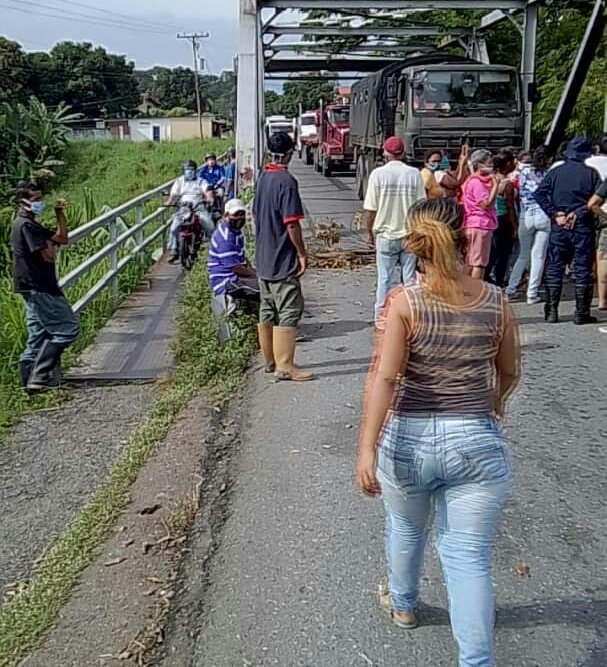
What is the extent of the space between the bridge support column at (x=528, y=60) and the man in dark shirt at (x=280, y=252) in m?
11.1

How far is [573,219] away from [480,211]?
87 cm

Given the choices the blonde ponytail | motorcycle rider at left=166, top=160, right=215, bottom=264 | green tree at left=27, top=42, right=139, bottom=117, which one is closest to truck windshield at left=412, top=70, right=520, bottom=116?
motorcycle rider at left=166, top=160, right=215, bottom=264

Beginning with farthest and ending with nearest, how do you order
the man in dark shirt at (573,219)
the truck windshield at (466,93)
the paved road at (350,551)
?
the truck windshield at (466,93) → the man in dark shirt at (573,219) → the paved road at (350,551)

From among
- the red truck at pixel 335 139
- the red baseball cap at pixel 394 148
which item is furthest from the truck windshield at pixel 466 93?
the red truck at pixel 335 139

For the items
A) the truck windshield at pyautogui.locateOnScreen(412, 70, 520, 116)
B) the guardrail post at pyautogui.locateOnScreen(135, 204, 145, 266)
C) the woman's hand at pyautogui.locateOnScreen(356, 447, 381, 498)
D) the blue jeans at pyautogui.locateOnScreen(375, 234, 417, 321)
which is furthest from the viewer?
the truck windshield at pyautogui.locateOnScreen(412, 70, 520, 116)

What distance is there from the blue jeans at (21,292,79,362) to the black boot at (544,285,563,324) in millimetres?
4496

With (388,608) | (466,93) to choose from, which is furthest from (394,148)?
(466,93)

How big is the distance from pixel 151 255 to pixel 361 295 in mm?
5173

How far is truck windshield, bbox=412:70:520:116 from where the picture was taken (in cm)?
1702

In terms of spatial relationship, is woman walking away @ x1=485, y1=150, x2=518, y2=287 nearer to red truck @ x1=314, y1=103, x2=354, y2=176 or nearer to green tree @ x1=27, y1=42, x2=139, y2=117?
red truck @ x1=314, y1=103, x2=354, y2=176

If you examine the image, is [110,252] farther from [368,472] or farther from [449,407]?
[449,407]

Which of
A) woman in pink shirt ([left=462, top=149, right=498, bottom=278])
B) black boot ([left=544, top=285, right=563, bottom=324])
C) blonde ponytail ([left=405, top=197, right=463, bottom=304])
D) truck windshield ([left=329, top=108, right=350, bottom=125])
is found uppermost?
blonde ponytail ([left=405, top=197, right=463, bottom=304])

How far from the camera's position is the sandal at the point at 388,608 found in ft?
12.6

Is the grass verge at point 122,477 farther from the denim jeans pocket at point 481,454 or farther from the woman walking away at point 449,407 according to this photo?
the denim jeans pocket at point 481,454
